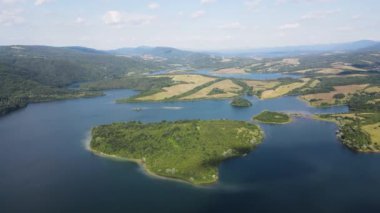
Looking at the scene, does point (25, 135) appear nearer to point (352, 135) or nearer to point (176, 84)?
point (352, 135)

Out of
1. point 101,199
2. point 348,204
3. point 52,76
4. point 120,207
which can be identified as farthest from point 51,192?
point 52,76

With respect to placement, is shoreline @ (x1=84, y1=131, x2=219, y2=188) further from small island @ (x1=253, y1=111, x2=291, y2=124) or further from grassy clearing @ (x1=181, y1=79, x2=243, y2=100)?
grassy clearing @ (x1=181, y1=79, x2=243, y2=100)

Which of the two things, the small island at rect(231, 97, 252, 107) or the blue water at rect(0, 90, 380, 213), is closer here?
the blue water at rect(0, 90, 380, 213)

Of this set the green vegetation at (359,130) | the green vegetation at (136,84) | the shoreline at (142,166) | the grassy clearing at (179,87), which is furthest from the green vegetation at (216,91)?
the shoreline at (142,166)

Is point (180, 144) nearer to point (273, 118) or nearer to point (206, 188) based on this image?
point (206, 188)

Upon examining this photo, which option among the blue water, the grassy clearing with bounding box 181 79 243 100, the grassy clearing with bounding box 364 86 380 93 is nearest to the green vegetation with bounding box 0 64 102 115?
the grassy clearing with bounding box 181 79 243 100

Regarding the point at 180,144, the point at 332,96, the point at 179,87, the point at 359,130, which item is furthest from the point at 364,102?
the point at 179,87
